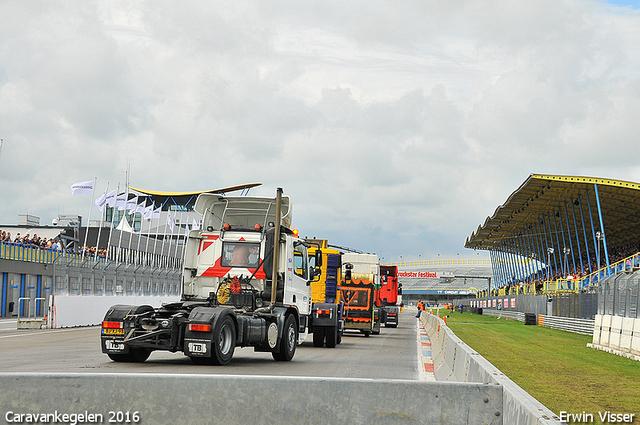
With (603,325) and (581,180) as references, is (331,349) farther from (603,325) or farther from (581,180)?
(581,180)

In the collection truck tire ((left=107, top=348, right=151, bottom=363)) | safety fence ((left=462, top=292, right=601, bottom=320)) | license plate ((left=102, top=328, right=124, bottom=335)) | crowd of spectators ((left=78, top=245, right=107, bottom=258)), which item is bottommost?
truck tire ((left=107, top=348, right=151, bottom=363))

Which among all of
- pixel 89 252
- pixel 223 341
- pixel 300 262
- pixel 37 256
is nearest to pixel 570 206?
pixel 89 252

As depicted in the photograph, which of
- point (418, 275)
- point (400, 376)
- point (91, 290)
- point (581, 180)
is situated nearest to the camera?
point (400, 376)

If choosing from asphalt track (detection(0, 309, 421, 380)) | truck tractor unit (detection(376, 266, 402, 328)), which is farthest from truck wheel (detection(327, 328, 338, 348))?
truck tractor unit (detection(376, 266, 402, 328))

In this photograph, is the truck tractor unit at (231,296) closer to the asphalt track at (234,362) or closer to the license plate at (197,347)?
the license plate at (197,347)

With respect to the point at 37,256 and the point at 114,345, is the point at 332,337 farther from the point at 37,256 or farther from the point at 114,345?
the point at 37,256

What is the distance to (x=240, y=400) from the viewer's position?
255 inches

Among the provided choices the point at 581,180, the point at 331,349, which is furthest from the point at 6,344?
the point at 581,180

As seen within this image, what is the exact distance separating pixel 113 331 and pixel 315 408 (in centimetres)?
850

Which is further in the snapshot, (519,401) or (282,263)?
(282,263)

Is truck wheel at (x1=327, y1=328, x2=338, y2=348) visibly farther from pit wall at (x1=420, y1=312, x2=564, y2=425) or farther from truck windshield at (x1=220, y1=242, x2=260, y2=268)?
pit wall at (x1=420, y1=312, x2=564, y2=425)

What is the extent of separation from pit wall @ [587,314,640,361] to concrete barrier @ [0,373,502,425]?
46.8 ft

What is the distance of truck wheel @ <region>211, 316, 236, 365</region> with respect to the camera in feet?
43.8

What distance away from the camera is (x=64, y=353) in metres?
17.9
